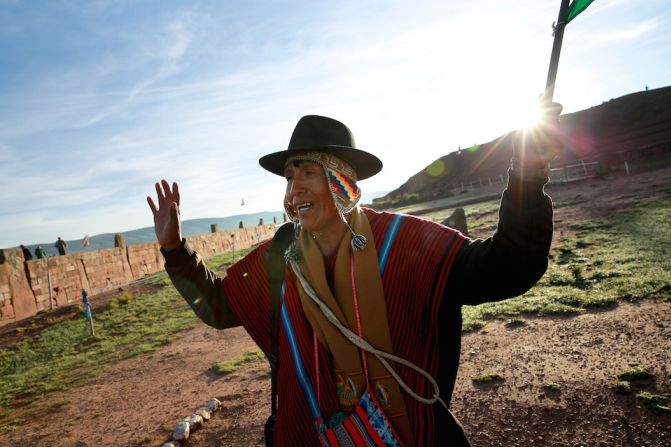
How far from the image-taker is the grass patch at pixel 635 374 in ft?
12.6

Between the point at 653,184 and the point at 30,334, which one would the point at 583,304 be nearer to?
the point at 30,334

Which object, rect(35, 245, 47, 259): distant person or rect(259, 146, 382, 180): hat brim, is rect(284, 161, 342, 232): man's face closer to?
rect(259, 146, 382, 180): hat brim

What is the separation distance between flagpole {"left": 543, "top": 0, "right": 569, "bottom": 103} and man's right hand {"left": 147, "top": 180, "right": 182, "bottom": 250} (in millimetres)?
2047

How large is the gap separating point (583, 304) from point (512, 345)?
5.58 ft

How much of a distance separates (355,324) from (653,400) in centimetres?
329

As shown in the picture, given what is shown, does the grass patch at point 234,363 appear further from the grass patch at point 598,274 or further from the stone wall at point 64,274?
the stone wall at point 64,274

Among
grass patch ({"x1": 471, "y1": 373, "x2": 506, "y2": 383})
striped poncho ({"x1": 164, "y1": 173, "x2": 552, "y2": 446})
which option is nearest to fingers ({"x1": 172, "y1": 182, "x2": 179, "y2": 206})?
striped poncho ({"x1": 164, "y1": 173, "x2": 552, "y2": 446})

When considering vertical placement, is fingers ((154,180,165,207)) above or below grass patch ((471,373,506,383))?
above

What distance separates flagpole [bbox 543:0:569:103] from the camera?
4.68 feet

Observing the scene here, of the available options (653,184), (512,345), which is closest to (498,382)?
(512,345)

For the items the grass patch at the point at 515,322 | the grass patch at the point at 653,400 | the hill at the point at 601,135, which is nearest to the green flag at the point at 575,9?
the grass patch at the point at 653,400

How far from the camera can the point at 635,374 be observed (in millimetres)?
3852

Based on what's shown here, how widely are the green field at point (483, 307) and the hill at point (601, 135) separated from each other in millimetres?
29646

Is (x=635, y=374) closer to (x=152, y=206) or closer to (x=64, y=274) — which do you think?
(x=152, y=206)
